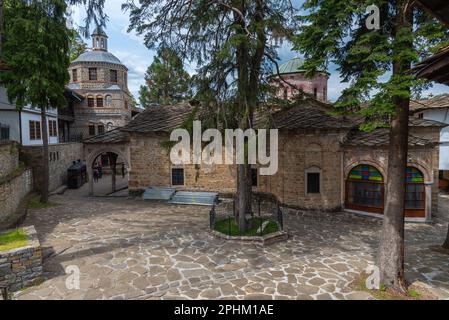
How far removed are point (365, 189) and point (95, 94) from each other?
30.9m

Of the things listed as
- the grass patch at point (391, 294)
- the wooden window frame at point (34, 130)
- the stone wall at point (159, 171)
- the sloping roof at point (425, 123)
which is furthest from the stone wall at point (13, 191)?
the sloping roof at point (425, 123)

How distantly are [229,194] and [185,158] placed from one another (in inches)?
155

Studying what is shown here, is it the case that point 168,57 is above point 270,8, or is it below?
below

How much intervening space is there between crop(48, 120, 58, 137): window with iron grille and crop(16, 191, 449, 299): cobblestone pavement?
46.4 ft

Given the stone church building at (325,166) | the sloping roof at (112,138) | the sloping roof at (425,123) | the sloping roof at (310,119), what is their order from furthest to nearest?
the sloping roof at (112,138) < the sloping roof at (425,123) < the sloping roof at (310,119) < the stone church building at (325,166)

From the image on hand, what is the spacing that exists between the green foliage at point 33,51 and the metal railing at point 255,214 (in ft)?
36.3

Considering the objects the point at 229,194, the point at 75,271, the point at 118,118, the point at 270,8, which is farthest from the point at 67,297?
the point at 118,118

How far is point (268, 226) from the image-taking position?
39.0ft

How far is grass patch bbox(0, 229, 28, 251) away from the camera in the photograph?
718 centimetres

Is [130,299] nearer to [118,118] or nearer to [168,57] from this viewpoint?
[168,57]

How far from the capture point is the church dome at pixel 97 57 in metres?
32.9

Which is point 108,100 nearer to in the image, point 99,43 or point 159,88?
point 159,88

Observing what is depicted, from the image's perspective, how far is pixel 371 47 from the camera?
6.47m

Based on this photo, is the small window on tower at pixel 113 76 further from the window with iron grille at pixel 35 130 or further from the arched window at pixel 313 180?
the arched window at pixel 313 180
